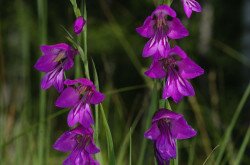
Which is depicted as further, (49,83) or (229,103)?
(229,103)

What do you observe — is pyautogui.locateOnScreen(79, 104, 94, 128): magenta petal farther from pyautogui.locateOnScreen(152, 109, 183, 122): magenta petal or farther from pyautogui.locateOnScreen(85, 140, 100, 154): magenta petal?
pyautogui.locateOnScreen(152, 109, 183, 122): magenta petal

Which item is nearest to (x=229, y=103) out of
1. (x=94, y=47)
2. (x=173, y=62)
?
(x=94, y=47)

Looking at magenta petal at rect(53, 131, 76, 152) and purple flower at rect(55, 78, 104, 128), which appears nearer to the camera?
purple flower at rect(55, 78, 104, 128)

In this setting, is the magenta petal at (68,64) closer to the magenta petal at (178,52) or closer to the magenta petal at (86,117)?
the magenta petal at (86,117)

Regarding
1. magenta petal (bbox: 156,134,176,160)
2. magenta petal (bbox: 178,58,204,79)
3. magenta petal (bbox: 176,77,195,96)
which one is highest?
magenta petal (bbox: 178,58,204,79)

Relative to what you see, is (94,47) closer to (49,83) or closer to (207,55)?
(207,55)

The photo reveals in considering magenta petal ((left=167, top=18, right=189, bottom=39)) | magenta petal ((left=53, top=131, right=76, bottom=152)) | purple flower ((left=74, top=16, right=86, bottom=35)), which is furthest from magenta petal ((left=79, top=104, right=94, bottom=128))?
magenta petal ((left=167, top=18, right=189, bottom=39))

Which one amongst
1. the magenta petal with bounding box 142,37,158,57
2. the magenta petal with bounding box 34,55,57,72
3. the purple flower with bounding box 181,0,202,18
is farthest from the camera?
the magenta petal with bounding box 34,55,57,72
